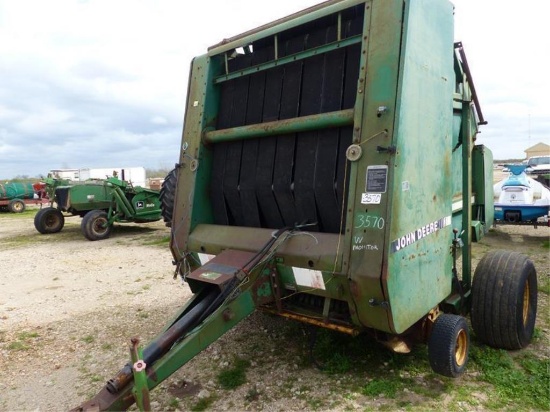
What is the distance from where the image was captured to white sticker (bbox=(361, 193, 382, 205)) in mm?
2601

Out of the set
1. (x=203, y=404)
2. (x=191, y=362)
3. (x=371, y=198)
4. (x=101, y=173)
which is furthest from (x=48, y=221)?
(x=101, y=173)

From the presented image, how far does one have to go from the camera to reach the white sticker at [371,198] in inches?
102

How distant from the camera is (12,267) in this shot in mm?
8031

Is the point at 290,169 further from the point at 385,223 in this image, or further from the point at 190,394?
the point at 190,394

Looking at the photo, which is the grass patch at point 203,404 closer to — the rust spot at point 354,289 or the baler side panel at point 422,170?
the rust spot at point 354,289

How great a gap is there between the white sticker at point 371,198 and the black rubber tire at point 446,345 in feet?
3.42

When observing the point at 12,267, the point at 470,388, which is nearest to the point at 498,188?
the point at 470,388

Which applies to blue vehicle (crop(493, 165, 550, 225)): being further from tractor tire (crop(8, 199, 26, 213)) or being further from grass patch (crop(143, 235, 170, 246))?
Result: tractor tire (crop(8, 199, 26, 213))

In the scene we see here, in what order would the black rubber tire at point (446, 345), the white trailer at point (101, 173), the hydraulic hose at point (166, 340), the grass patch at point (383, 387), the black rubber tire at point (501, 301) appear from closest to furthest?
the hydraulic hose at point (166, 340), the black rubber tire at point (446, 345), the grass patch at point (383, 387), the black rubber tire at point (501, 301), the white trailer at point (101, 173)

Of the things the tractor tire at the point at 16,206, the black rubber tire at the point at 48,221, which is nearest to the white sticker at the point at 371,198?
the black rubber tire at the point at 48,221

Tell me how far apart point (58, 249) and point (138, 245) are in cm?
181

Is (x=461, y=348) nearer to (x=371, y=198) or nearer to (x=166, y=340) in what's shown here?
(x=371, y=198)

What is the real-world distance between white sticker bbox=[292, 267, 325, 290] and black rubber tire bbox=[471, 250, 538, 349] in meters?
1.55

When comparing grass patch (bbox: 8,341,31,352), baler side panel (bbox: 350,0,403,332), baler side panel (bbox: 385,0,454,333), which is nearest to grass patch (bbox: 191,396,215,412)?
baler side panel (bbox: 350,0,403,332)
